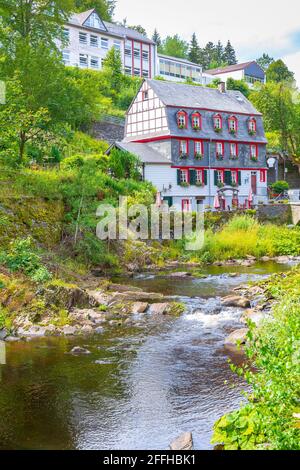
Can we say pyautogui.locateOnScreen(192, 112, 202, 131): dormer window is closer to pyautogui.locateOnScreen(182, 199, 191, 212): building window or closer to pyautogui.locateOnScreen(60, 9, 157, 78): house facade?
pyautogui.locateOnScreen(182, 199, 191, 212): building window

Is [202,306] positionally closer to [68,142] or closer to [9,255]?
[9,255]

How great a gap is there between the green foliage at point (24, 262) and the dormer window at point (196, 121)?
24.3 m

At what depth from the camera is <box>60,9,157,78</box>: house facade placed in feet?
198

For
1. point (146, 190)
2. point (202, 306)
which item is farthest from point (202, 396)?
point (146, 190)

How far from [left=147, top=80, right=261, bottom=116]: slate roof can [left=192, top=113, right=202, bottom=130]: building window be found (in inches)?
28.2

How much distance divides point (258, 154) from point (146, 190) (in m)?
15.6

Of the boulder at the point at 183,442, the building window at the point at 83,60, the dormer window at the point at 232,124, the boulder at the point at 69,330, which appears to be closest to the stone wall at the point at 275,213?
the dormer window at the point at 232,124

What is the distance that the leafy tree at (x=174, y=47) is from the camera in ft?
298

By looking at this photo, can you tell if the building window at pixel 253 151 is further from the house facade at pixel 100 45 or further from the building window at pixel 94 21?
the building window at pixel 94 21

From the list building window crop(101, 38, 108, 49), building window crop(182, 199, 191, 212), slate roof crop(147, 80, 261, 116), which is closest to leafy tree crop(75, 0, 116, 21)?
building window crop(101, 38, 108, 49)

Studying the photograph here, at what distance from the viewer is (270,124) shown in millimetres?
54719

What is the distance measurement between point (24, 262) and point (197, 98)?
93.1ft

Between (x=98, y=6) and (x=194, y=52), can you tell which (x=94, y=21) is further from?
(x=194, y=52)
